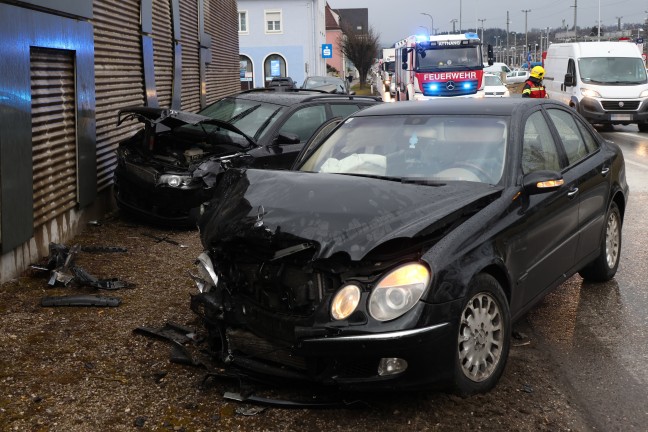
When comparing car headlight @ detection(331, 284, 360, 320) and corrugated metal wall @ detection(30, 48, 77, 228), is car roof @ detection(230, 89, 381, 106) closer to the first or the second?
corrugated metal wall @ detection(30, 48, 77, 228)

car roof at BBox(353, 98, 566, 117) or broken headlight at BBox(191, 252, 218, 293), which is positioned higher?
car roof at BBox(353, 98, 566, 117)

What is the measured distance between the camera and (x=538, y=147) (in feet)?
16.7

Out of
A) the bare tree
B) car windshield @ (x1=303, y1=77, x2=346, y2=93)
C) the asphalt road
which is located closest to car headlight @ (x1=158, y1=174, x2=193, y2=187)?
the asphalt road

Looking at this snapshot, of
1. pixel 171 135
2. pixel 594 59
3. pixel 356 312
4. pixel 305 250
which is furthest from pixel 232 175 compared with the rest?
pixel 594 59

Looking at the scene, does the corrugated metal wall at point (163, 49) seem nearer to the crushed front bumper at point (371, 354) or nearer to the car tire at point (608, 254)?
the car tire at point (608, 254)

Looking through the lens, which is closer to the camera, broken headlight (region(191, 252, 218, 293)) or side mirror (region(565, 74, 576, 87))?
broken headlight (region(191, 252, 218, 293))

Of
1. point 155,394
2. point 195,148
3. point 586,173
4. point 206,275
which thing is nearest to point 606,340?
point 586,173

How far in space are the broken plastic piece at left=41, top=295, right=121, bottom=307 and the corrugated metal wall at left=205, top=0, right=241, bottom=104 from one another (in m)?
13.5

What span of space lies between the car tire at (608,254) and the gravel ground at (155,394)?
1.23 m

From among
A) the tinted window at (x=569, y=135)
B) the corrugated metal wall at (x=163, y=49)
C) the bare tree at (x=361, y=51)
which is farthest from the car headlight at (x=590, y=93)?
the bare tree at (x=361, y=51)

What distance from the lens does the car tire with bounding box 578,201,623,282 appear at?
6.17 m

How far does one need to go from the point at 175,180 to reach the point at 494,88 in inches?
1016

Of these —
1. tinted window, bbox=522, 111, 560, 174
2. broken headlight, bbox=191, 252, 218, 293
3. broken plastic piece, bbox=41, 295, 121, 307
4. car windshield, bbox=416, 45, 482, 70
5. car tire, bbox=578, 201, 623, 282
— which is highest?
car windshield, bbox=416, 45, 482, 70

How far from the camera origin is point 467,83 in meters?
24.0
